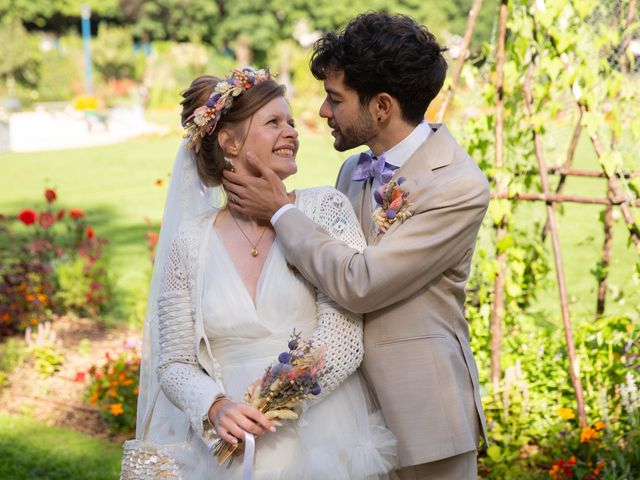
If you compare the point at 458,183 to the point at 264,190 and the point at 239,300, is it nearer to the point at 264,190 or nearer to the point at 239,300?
the point at 264,190

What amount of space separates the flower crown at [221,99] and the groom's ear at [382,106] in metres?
0.36

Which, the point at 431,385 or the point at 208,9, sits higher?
the point at 208,9

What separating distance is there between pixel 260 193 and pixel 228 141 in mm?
247

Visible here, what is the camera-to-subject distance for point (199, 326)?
2.62 meters

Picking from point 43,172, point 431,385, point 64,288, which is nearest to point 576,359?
point 431,385

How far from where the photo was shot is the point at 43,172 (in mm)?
19125

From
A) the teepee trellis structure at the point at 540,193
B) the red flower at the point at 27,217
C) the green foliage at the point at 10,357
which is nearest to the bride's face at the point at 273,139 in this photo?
the teepee trellis structure at the point at 540,193

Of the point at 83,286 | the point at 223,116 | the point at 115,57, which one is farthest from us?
the point at 115,57

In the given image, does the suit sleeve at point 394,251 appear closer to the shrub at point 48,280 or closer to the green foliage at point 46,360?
the green foliage at point 46,360

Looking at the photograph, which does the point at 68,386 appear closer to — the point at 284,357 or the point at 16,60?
the point at 284,357

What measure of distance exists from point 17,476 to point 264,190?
3130 millimetres

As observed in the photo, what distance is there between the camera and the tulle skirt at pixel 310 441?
8.36 ft

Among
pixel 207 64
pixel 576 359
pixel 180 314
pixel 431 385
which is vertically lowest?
pixel 576 359

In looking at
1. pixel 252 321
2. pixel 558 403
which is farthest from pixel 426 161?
pixel 558 403
